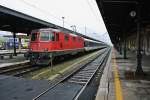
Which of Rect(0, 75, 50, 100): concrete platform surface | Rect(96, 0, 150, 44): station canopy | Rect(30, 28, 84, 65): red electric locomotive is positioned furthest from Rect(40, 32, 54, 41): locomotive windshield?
Rect(0, 75, 50, 100): concrete platform surface

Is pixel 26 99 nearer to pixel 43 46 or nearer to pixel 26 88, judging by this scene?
pixel 26 88

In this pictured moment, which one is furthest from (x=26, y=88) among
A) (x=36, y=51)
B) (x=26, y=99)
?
(x=36, y=51)

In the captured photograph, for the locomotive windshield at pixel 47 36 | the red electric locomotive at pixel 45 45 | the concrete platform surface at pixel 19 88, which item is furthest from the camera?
the locomotive windshield at pixel 47 36

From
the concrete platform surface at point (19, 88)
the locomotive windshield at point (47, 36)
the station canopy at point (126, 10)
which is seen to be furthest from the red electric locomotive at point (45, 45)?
the concrete platform surface at point (19, 88)

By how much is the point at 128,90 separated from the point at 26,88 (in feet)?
13.8

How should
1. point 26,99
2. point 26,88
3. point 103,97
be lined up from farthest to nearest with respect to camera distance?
1. point 26,88
2. point 26,99
3. point 103,97

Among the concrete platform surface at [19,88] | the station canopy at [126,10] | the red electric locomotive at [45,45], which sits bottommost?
the concrete platform surface at [19,88]

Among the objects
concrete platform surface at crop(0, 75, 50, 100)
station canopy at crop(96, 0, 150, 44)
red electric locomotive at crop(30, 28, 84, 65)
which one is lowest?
concrete platform surface at crop(0, 75, 50, 100)

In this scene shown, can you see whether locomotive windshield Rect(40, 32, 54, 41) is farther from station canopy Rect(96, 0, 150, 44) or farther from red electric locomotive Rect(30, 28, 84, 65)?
station canopy Rect(96, 0, 150, 44)

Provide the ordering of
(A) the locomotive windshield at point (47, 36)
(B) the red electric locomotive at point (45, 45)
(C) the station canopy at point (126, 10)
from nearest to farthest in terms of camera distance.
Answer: (C) the station canopy at point (126, 10) → (B) the red electric locomotive at point (45, 45) → (A) the locomotive windshield at point (47, 36)

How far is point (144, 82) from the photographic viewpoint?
1099 centimetres

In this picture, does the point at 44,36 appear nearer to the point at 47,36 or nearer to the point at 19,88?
the point at 47,36

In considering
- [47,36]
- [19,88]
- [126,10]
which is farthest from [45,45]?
[19,88]

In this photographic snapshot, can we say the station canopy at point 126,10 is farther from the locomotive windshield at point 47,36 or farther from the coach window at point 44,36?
the coach window at point 44,36
